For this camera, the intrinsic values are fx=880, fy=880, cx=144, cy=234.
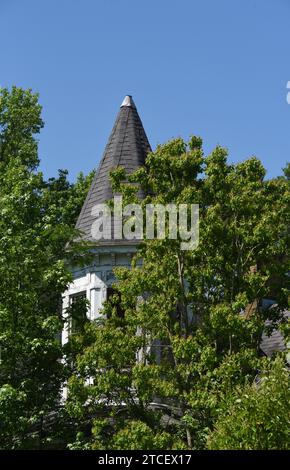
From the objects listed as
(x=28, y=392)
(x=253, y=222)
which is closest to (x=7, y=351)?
(x=28, y=392)

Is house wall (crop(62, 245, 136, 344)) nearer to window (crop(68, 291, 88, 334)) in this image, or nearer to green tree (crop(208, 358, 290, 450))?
window (crop(68, 291, 88, 334))

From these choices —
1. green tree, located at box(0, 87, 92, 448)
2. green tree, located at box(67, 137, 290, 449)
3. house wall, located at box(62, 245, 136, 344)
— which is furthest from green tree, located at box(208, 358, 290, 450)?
house wall, located at box(62, 245, 136, 344)

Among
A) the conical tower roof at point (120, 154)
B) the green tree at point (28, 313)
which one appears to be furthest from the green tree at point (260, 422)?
the conical tower roof at point (120, 154)

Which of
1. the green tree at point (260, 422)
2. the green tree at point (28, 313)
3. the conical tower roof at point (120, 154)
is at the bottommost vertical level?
the green tree at point (260, 422)

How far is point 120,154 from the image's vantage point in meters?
26.1

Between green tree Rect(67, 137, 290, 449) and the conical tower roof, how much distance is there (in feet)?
13.4

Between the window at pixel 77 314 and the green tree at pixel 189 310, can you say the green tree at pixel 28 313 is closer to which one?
the window at pixel 77 314

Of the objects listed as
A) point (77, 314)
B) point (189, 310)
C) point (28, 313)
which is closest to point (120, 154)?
point (189, 310)

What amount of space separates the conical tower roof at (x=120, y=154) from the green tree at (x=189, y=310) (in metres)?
4.07

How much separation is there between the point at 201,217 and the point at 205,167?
145cm

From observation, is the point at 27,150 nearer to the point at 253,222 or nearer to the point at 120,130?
the point at 120,130

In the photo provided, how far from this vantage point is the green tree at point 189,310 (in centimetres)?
1889

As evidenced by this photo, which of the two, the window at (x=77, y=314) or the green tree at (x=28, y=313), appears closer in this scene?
the green tree at (x=28, y=313)

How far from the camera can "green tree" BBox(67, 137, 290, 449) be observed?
18.9m
